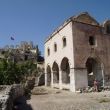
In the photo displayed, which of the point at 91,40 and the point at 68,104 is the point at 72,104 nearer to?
the point at 68,104

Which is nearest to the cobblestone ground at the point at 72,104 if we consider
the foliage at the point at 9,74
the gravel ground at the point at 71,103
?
the gravel ground at the point at 71,103

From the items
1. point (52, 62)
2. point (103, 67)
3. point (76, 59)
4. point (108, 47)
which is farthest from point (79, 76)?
point (52, 62)

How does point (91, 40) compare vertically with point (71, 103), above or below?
above

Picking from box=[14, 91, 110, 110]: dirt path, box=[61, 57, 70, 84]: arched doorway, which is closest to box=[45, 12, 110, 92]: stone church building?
box=[61, 57, 70, 84]: arched doorway

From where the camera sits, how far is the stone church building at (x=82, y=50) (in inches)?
802

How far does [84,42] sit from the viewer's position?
21.2 meters

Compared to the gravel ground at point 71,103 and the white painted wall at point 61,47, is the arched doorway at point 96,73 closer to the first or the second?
the white painted wall at point 61,47

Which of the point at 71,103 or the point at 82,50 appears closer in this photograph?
the point at 71,103

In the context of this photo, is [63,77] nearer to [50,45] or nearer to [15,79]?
[50,45]

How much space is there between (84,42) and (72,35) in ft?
4.97

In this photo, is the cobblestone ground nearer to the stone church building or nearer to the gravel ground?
the gravel ground

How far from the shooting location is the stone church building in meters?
20.4

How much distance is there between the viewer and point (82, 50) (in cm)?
2091

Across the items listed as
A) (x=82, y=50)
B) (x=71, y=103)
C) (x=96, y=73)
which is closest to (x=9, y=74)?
(x=96, y=73)
